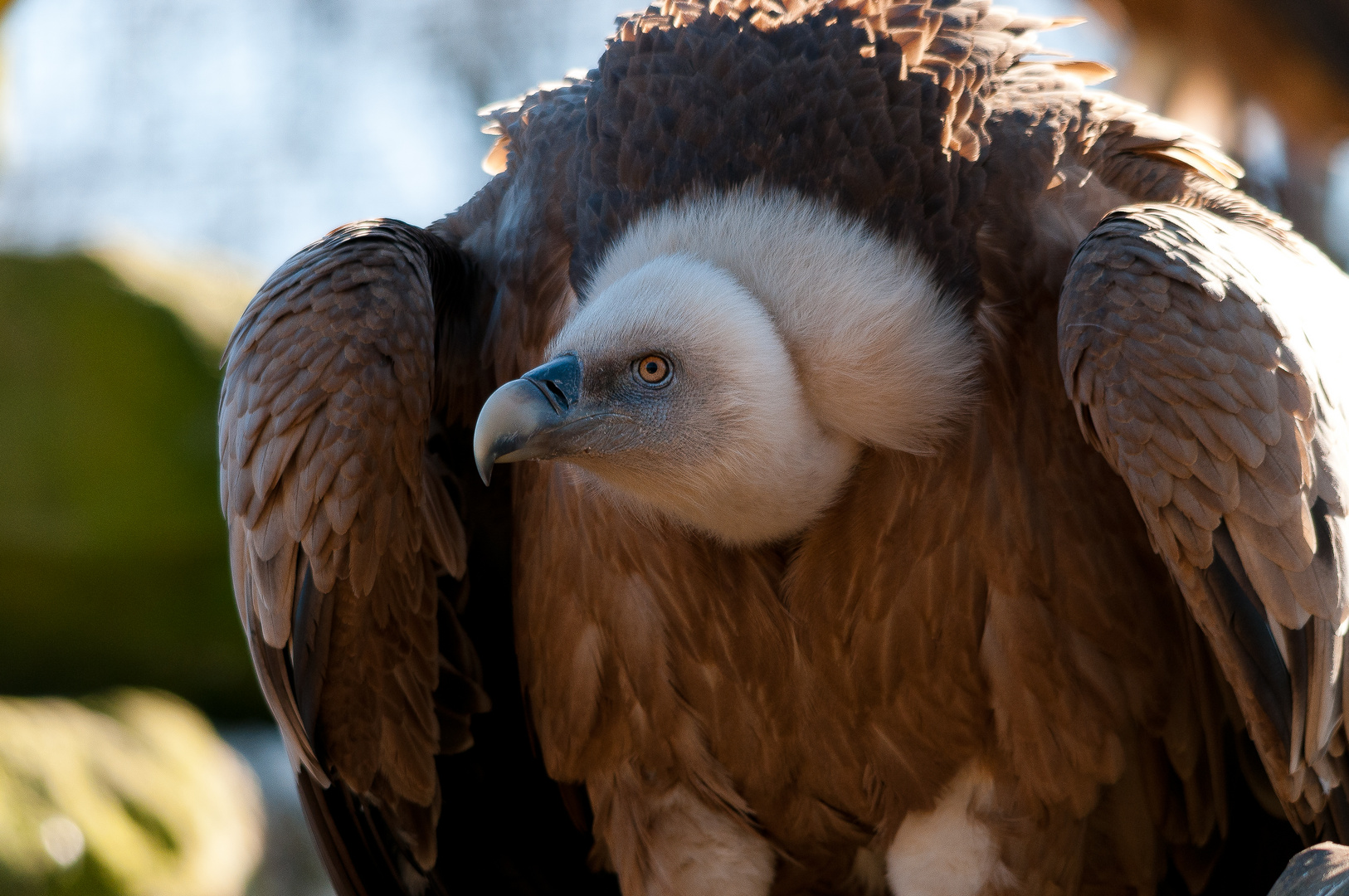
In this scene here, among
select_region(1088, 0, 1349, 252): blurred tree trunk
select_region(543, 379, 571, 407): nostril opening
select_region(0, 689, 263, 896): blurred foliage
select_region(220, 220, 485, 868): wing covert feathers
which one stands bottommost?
select_region(0, 689, 263, 896): blurred foliage

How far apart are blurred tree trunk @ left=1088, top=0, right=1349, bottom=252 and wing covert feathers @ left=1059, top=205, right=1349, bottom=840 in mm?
2994

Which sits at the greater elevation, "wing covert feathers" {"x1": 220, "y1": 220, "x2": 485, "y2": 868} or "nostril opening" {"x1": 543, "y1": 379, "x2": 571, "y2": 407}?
"nostril opening" {"x1": 543, "y1": 379, "x2": 571, "y2": 407}

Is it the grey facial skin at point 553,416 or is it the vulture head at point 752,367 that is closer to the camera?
the grey facial skin at point 553,416

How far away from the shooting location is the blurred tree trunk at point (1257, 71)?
5246 mm

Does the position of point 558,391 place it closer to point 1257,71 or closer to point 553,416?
point 553,416

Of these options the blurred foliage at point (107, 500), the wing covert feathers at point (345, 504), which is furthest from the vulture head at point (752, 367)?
the blurred foliage at point (107, 500)

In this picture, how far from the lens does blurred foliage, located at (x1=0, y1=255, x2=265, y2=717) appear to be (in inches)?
274

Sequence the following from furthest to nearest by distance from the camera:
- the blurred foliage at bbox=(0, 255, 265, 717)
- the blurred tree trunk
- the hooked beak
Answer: the blurred foliage at bbox=(0, 255, 265, 717) < the blurred tree trunk < the hooked beak

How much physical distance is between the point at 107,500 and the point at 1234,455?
585cm

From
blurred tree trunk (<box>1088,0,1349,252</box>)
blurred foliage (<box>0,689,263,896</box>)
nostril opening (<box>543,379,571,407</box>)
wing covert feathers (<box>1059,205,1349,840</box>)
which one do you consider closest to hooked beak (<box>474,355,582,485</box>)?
nostril opening (<box>543,379,571,407</box>)

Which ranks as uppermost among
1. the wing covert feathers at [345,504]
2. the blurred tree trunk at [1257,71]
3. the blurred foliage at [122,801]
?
the blurred tree trunk at [1257,71]

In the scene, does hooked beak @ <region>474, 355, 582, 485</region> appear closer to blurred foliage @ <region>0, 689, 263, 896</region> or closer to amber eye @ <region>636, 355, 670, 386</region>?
amber eye @ <region>636, 355, 670, 386</region>

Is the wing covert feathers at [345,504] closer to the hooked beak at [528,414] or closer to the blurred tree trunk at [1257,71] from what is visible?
the hooked beak at [528,414]

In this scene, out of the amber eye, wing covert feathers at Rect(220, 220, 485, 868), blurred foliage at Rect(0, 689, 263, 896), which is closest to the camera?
the amber eye
